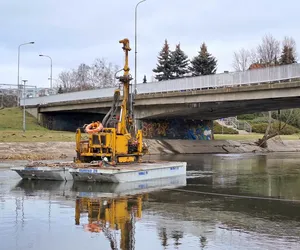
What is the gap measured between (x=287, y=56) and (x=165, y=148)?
55.1 meters

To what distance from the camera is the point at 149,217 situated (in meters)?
16.2

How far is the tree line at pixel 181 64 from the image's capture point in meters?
107

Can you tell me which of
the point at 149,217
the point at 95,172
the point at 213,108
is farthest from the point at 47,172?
the point at 213,108

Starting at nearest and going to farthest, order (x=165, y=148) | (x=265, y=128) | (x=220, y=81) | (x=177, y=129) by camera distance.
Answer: (x=220, y=81)
(x=165, y=148)
(x=177, y=129)
(x=265, y=128)

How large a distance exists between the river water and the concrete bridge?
61.2 ft

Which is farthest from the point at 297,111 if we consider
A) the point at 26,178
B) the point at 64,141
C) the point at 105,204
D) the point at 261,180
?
the point at 105,204

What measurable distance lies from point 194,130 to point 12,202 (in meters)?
54.1

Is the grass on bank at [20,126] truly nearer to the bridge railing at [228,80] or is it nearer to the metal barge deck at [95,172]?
the bridge railing at [228,80]

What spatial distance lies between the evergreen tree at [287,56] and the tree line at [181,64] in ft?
47.6

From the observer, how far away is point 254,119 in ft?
343

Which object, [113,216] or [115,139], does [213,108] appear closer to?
[115,139]

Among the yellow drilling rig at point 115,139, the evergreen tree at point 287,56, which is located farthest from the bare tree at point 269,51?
the yellow drilling rig at point 115,139

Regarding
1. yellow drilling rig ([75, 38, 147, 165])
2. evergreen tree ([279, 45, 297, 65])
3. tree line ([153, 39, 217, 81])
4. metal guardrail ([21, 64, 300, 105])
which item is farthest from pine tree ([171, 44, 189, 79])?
yellow drilling rig ([75, 38, 147, 165])

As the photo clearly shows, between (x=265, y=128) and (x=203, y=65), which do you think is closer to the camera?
(x=265, y=128)
